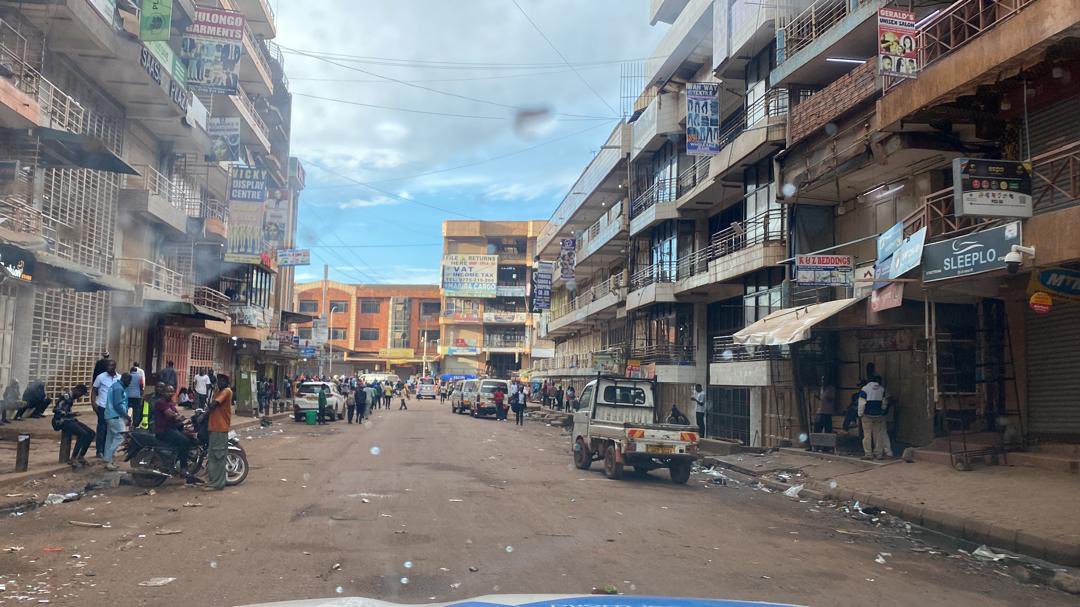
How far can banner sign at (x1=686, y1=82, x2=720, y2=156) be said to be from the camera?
23797mm

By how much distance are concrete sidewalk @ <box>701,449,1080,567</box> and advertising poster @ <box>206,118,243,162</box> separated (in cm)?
2365

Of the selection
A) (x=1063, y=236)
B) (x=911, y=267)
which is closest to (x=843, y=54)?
(x=911, y=267)

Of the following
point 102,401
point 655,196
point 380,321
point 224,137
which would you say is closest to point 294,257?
point 224,137

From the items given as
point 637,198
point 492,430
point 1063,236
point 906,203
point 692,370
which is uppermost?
point 637,198

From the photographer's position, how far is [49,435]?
58.6ft

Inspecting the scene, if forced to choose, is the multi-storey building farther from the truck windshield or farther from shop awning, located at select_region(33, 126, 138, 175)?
the truck windshield

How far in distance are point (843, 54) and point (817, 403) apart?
8.50m

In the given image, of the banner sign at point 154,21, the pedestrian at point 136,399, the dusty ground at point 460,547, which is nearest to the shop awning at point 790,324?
the dusty ground at point 460,547

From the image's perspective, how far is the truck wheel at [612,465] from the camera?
1575cm

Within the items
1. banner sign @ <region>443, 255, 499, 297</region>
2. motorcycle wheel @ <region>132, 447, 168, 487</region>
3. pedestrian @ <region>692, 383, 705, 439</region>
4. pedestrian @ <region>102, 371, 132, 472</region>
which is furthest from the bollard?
banner sign @ <region>443, 255, 499, 297</region>

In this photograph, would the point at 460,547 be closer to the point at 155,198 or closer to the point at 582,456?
the point at 582,456

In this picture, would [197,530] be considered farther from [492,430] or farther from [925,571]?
[492,430]

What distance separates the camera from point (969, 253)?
40.9 feet

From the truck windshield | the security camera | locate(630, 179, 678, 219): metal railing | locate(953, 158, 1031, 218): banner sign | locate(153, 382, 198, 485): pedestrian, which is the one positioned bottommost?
locate(153, 382, 198, 485): pedestrian
